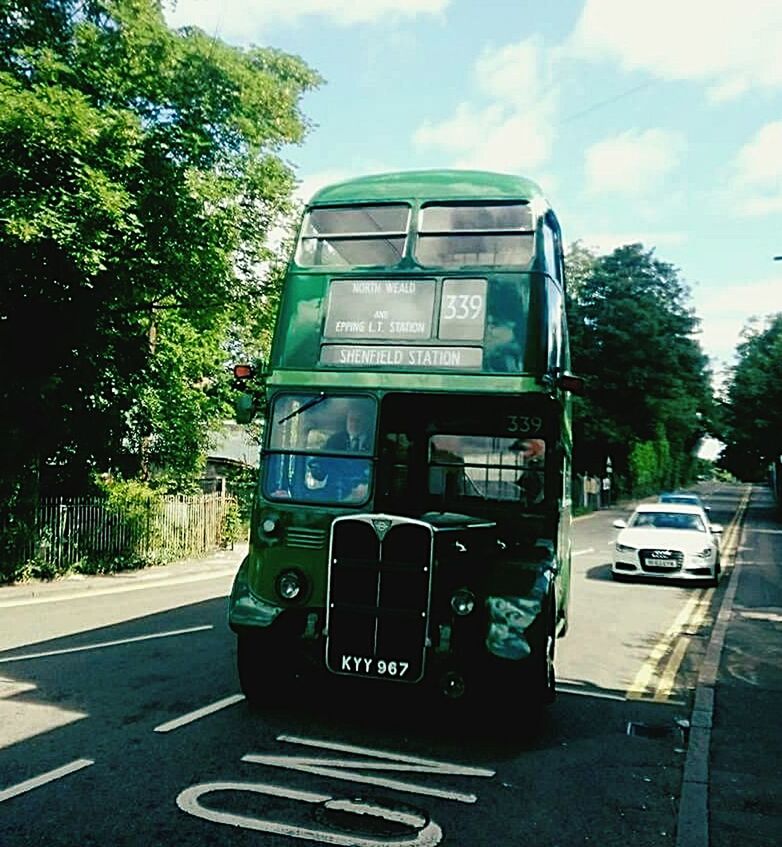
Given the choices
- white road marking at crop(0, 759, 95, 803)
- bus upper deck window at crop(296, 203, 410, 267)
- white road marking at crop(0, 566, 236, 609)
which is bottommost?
white road marking at crop(0, 566, 236, 609)

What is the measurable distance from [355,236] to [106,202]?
7325mm

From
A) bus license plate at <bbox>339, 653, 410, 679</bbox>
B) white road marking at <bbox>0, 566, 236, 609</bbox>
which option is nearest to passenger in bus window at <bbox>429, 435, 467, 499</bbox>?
bus license plate at <bbox>339, 653, 410, 679</bbox>

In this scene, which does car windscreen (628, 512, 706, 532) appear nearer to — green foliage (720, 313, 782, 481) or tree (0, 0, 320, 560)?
tree (0, 0, 320, 560)

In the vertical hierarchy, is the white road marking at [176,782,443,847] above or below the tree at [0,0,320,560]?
below

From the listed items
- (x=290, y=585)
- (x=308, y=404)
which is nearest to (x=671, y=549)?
(x=308, y=404)

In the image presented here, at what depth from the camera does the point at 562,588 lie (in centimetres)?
948

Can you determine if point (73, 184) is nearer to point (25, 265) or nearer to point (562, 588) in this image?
point (25, 265)

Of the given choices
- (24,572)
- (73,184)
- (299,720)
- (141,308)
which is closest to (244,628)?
(299,720)

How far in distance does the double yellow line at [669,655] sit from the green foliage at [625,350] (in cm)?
3449

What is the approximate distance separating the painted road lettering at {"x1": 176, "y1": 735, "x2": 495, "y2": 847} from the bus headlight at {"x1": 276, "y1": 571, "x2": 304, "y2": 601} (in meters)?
1.04

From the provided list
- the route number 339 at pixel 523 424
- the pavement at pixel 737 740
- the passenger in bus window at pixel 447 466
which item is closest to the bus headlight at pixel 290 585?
the passenger in bus window at pixel 447 466

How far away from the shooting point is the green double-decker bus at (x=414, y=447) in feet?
21.7

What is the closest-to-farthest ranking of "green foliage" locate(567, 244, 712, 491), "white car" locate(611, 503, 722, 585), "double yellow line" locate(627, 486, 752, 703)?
"double yellow line" locate(627, 486, 752, 703) < "white car" locate(611, 503, 722, 585) < "green foliage" locate(567, 244, 712, 491)

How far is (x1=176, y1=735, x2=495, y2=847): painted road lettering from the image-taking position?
15.3 feet
